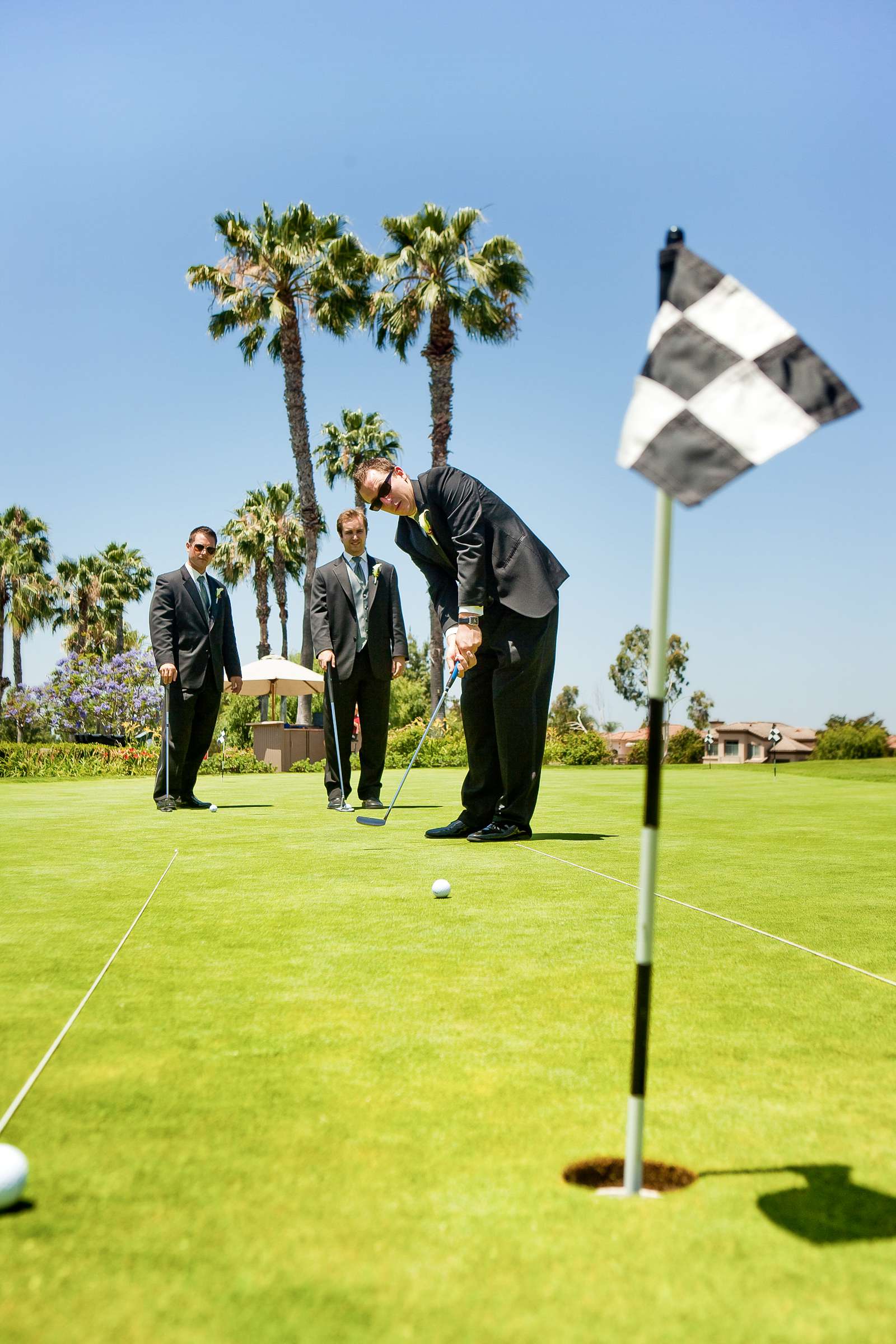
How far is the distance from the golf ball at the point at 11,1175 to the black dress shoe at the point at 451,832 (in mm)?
4468

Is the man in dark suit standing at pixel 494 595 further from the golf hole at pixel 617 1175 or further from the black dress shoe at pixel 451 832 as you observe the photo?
the golf hole at pixel 617 1175

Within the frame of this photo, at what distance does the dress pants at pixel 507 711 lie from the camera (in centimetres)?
555

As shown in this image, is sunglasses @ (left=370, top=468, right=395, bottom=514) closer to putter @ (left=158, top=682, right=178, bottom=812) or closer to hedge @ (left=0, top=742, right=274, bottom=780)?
putter @ (left=158, top=682, right=178, bottom=812)

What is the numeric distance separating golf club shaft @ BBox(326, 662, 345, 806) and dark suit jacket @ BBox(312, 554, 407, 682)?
11cm

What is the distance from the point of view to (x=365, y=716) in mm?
8164

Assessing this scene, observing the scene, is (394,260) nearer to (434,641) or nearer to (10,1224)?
(434,641)

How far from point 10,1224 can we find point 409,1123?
60cm

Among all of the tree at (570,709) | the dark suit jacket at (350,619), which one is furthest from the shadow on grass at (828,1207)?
the tree at (570,709)

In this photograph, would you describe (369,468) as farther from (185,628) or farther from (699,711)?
(699,711)

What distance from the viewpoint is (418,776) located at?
14.6 meters

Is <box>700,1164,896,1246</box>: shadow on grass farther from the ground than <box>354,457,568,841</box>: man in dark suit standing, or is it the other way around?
<box>354,457,568,841</box>: man in dark suit standing

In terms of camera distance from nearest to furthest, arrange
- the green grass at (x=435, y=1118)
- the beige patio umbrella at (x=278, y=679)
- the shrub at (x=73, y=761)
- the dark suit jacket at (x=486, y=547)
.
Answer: the green grass at (x=435, y=1118)
the dark suit jacket at (x=486, y=547)
the shrub at (x=73, y=761)
the beige patio umbrella at (x=278, y=679)

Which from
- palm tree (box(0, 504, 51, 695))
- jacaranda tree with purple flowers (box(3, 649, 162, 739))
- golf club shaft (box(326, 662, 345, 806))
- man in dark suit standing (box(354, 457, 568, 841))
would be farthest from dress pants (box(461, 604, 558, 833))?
palm tree (box(0, 504, 51, 695))

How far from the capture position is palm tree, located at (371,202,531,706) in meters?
26.6
